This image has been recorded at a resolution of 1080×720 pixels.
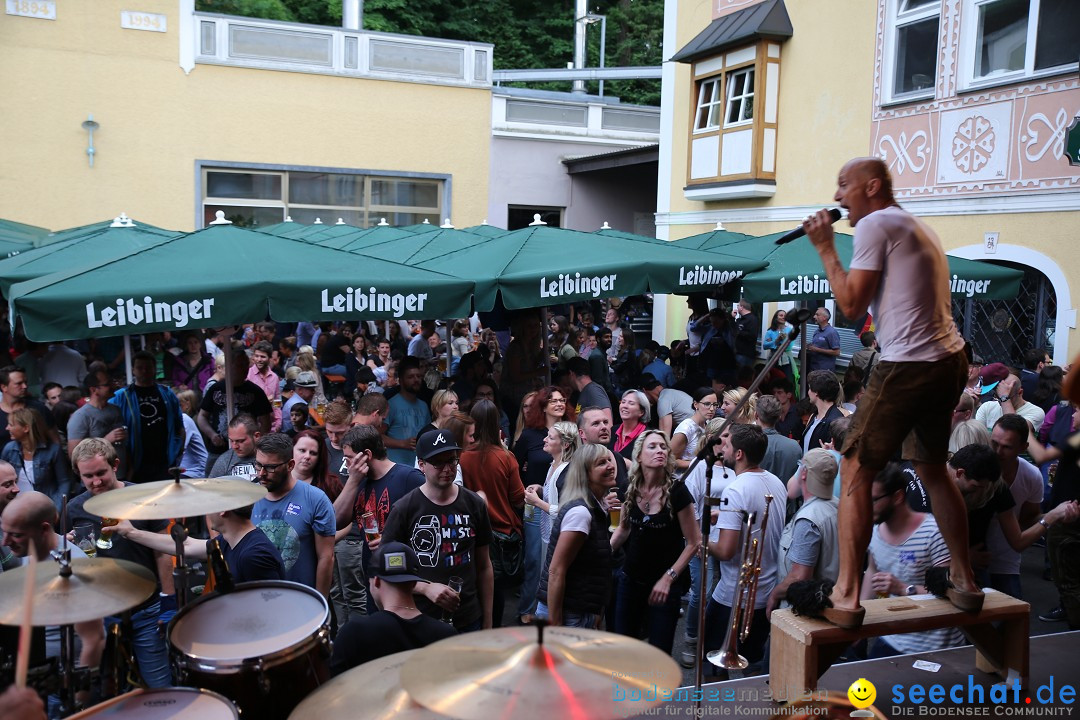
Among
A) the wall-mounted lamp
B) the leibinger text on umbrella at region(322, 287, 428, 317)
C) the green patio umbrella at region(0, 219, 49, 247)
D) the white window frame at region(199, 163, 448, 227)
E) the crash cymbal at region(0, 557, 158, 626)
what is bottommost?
the crash cymbal at region(0, 557, 158, 626)

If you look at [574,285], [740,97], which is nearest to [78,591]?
[574,285]

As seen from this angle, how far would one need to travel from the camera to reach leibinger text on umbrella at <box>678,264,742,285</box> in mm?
9375

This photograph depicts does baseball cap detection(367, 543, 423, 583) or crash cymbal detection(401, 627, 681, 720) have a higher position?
crash cymbal detection(401, 627, 681, 720)

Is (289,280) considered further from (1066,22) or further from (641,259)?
(1066,22)

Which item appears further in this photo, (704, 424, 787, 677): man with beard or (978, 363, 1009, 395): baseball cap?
(978, 363, 1009, 395): baseball cap

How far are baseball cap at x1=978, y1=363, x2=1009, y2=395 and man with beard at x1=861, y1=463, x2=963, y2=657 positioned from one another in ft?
17.4

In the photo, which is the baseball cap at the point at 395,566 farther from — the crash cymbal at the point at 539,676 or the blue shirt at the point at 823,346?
the blue shirt at the point at 823,346

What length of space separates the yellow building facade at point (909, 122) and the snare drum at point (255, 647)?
33.5 ft

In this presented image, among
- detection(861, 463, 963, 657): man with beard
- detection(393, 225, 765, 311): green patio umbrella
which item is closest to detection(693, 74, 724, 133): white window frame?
detection(393, 225, 765, 311): green patio umbrella

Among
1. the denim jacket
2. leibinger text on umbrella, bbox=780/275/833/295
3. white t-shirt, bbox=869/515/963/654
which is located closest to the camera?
white t-shirt, bbox=869/515/963/654

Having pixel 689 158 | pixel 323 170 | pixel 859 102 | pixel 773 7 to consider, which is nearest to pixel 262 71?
pixel 323 170

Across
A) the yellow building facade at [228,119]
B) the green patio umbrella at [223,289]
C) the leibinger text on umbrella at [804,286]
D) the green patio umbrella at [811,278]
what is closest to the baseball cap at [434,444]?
the green patio umbrella at [223,289]

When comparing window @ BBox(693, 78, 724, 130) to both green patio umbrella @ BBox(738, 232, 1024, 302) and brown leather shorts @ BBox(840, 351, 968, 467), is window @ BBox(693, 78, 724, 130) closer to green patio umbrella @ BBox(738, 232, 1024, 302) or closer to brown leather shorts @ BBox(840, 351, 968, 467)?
green patio umbrella @ BBox(738, 232, 1024, 302)

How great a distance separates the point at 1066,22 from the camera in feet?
36.2
